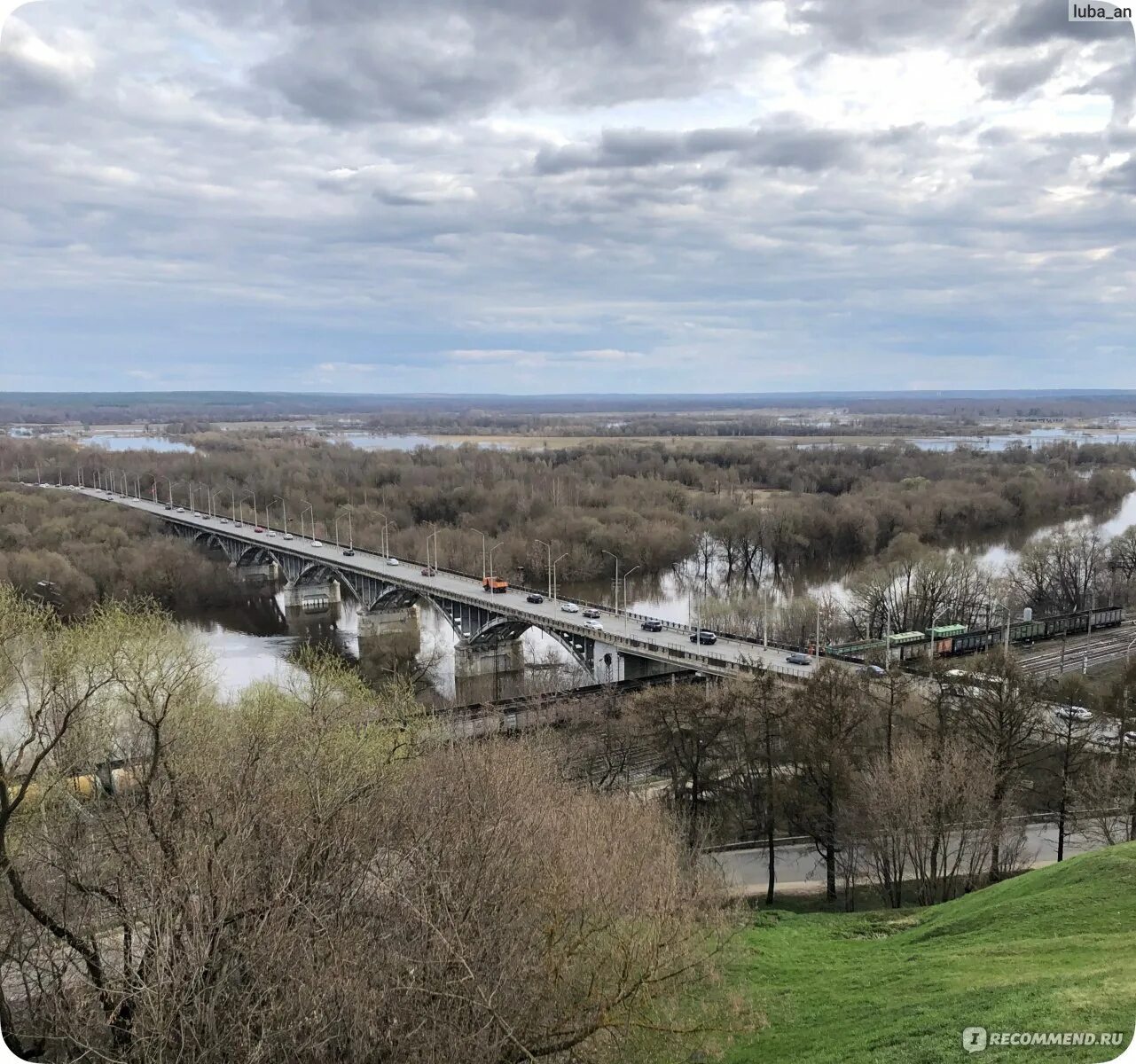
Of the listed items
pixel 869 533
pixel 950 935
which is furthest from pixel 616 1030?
pixel 869 533

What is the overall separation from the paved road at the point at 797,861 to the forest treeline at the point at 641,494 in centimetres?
4021

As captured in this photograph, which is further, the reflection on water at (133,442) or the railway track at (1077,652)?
the reflection on water at (133,442)

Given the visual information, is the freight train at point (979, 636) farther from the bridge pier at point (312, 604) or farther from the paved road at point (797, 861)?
the bridge pier at point (312, 604)

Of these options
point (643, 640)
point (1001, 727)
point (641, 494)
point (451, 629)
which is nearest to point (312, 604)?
point (451, 629)

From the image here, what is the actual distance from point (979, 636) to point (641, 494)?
1760 inches

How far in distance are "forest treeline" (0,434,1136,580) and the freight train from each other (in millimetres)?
19315

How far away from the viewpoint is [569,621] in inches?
1603

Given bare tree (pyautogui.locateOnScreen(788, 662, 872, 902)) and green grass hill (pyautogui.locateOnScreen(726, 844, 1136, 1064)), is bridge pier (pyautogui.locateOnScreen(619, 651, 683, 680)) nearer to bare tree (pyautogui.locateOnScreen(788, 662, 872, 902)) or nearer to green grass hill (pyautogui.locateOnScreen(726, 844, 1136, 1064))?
bare tree (pyautogui.locateOnScreen(788, 662, 872, 902))

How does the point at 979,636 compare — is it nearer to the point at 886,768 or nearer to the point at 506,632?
the point at 506,632

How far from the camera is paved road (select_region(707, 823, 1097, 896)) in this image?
20.1m

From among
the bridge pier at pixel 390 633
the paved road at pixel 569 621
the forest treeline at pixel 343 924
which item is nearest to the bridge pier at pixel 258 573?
the paved road at pixel 569 621

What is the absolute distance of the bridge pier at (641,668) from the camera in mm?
36062

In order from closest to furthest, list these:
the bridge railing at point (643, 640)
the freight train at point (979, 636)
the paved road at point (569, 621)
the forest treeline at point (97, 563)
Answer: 1. the bridge railing at point (643, 640)
2. the paved road at point (569, 621)
3. the freight train at point (979, 636)
4. the forest treeline at point (97, 563)

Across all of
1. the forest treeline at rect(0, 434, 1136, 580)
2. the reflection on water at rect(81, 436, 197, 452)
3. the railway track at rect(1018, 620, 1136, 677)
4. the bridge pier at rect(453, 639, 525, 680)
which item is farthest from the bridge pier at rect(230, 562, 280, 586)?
the reflection on water at rect(81, 436, 197, 452)
